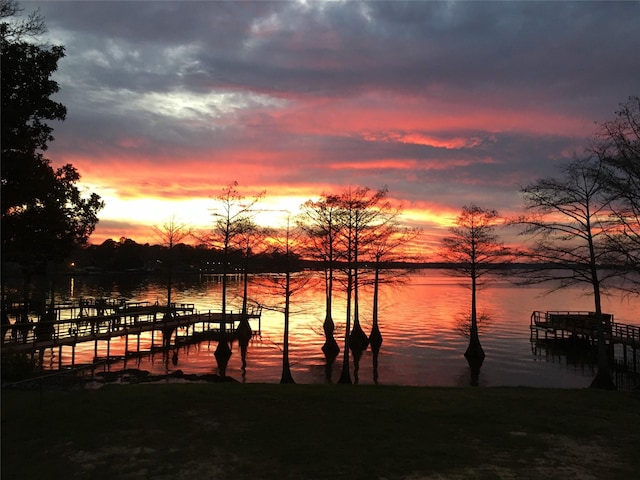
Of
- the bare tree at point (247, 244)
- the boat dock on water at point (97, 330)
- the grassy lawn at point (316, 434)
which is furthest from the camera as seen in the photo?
the bare tree at point (247, 244)

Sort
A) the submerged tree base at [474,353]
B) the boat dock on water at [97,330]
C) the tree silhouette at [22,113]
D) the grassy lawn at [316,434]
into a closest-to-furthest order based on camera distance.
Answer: the grassy lawn at [316,434]
the tree silhouette at [22,113]
the boat dock on water at [97,330]
the submerged tree base at [474,353]

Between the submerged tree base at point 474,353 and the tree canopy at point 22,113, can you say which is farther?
the submerged tree base at point 474,353

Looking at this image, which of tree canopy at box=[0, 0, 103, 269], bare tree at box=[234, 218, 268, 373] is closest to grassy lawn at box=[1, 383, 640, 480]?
tree canopy at box=[0, 0, 103, 269]

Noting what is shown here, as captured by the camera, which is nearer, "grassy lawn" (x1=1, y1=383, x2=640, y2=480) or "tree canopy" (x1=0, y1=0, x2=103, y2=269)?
"grassy lawn" (x1=1, y1=383, x2=640, y2=480)

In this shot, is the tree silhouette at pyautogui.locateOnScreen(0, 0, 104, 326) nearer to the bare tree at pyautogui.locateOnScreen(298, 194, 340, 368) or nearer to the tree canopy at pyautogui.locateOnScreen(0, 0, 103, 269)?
the tree canopy at pyautogui.locateOnScreen(0, 0, 103, 269)

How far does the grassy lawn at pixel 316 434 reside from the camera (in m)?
10.2

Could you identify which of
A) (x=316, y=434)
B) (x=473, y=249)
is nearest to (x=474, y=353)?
(x=473, y=249)

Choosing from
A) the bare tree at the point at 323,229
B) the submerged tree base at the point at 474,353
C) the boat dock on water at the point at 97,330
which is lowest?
the submerged tree base at the point at 474,353

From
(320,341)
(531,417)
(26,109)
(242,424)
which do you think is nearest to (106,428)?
(242,424)

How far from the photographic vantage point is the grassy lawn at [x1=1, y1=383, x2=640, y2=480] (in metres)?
10.2

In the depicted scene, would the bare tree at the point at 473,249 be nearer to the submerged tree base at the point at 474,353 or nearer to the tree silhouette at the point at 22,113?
the submerged tree base at the point at 474,353

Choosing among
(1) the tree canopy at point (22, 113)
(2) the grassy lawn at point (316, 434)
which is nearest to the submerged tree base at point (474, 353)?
(2) the grassy lawn at point (316, 434)

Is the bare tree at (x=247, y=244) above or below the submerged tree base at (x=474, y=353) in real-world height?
above

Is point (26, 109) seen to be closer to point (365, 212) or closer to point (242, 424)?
point (242, 424)
